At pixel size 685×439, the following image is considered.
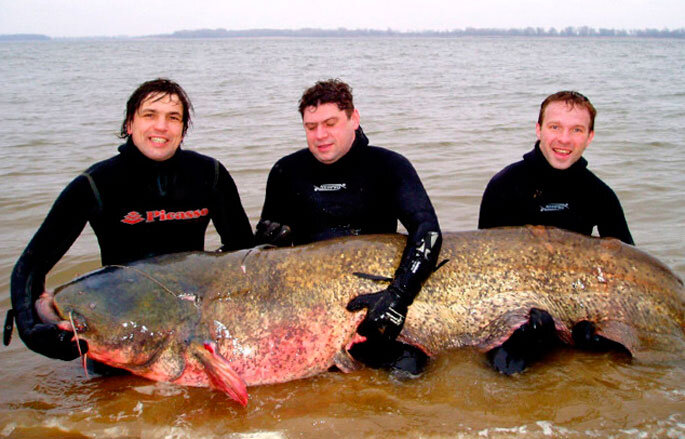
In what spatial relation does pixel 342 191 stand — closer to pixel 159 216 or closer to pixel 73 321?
pixel 159 216

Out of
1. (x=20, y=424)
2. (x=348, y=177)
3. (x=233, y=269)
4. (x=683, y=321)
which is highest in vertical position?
(x=348, y=177)

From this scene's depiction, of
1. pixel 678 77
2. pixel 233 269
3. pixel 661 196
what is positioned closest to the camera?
pixel 233 269

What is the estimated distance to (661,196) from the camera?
752cm

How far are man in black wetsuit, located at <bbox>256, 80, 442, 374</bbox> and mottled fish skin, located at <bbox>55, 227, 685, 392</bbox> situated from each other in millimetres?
202

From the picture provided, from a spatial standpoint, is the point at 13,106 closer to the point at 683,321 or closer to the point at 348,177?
the point at 348,177

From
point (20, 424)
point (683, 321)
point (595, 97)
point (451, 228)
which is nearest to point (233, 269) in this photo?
point (20, 424)

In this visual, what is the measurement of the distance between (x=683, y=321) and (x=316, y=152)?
2.68 metres

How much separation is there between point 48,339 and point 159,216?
1.15 m

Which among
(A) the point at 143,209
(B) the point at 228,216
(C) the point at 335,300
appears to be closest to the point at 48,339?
(A) the point at 143,209

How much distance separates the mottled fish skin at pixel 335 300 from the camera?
330 centimetres

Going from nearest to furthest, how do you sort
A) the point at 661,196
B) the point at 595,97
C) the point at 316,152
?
1. the point at 316,152
2. the point at 661,196
3. the point at 595,97

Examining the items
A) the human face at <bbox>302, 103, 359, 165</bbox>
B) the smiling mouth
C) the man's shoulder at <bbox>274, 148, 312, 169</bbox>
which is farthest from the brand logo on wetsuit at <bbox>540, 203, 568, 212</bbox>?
the man's shoulder at <bbox>274, 148, 312, 169</bbox>

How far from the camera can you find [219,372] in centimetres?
318

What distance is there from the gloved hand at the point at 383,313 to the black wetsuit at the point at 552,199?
1.31m
